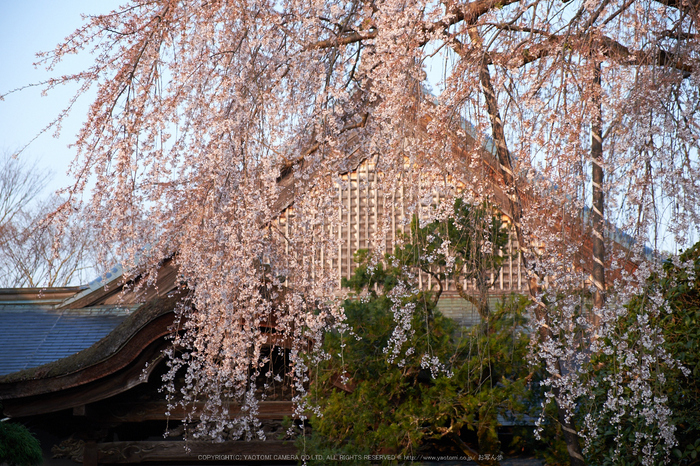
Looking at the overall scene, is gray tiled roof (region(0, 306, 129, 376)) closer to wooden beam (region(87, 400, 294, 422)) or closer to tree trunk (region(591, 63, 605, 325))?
→ wooden beam (region(87, 400, 294, 422))

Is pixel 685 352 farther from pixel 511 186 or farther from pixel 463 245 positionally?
pixel 463 245

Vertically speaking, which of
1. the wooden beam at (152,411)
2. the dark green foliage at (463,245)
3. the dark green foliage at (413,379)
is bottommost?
the wooden beam at (152,411)

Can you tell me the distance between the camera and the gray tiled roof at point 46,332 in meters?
6.20

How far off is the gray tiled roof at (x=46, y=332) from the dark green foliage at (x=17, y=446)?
1.60 metres

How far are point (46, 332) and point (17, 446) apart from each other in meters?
2.38

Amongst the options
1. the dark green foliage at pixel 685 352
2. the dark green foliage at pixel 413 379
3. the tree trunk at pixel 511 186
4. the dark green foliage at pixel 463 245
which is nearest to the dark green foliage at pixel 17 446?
the dark green foliage at pixel 413 379

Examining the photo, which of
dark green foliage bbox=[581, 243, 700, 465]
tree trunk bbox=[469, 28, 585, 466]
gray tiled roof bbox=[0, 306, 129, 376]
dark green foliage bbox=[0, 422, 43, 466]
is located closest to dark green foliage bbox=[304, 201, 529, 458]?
tree trunk bbox=[469, 28, 585, 466]

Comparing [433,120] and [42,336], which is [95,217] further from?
[42,336]

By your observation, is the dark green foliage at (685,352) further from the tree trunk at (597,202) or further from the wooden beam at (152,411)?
the wooden beam at (152,411)

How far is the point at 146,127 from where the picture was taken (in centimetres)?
334

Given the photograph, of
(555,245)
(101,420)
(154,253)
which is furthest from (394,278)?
(101,420)

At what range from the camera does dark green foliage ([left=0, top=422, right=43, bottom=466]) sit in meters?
4.47

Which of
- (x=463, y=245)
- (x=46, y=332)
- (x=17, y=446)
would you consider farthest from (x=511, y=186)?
→ (x=46, y=332)

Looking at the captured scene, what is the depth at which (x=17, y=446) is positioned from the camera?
4.51 m
